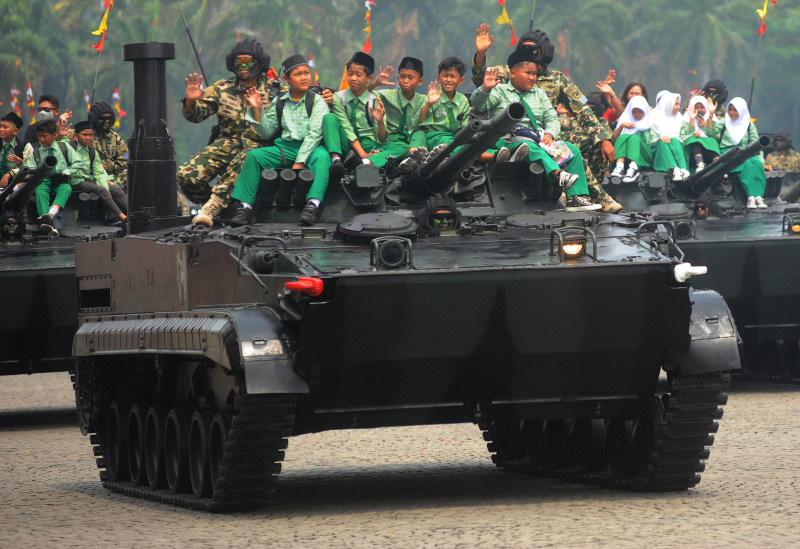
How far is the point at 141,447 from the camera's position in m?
12.7

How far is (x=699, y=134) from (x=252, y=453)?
1304 centimetres

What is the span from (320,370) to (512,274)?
1316mm

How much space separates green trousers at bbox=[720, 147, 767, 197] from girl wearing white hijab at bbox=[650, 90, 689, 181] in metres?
0.67

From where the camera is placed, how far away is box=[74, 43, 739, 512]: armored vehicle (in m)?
10.2

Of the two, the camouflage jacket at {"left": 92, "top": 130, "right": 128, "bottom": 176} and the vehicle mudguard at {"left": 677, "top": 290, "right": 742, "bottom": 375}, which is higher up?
the camouflage jacket at {"left": 92, "top": 130, "right": 128, "bottom": 176}

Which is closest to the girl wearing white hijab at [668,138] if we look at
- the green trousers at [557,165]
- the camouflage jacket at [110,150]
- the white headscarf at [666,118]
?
the white headscarf at [666,118]

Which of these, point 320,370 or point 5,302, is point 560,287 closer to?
point 320,370

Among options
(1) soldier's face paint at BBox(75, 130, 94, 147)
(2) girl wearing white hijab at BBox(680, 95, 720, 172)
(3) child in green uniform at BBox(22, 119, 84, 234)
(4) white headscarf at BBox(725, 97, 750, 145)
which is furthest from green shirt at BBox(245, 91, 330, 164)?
(4) white headscarf at BBox(725, 97, 750, 145)

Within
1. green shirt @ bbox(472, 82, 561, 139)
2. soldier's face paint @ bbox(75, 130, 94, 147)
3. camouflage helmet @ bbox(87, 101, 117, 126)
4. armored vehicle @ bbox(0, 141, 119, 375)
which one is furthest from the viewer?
camouflage helmet @ bbox(87, 101, 117, 126)

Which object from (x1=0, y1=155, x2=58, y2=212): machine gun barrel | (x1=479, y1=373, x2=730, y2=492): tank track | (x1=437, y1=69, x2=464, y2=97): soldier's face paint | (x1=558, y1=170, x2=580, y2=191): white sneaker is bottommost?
(x1=479, y1=373, x2=730, y2=492): tank track

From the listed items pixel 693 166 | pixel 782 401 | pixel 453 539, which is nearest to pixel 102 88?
pixel 693 166

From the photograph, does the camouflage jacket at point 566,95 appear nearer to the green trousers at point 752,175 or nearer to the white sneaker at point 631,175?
the white sneaker at point 631,175

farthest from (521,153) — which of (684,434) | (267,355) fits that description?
(267,355)

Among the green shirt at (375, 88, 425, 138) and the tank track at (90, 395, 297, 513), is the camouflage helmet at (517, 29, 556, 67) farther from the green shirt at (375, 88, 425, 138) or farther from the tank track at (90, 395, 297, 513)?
the tank track at (90, 395, 297, 513)
